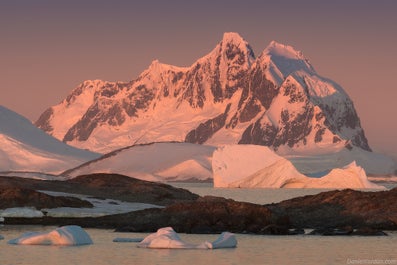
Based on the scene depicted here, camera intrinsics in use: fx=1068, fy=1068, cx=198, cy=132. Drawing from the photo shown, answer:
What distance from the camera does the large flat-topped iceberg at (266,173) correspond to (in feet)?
607

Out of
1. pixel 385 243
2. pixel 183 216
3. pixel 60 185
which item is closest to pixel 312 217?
pixel 183 216

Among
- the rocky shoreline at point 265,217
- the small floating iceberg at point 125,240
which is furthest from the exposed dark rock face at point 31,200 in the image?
the small floating iceberg at point 125,240

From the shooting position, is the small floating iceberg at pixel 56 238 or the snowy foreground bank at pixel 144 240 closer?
the snowy foreground bank at pixel 144 240

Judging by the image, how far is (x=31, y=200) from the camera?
8138 centimetres

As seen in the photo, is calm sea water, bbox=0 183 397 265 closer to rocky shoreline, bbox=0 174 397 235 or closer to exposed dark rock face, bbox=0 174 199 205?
rocky shoreline, bbox=0 174 397 235

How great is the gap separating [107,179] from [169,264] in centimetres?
8559

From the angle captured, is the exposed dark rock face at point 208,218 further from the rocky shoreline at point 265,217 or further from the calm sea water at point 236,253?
the calm sea water at point 236,253

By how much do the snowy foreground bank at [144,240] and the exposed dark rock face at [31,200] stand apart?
27213 mm

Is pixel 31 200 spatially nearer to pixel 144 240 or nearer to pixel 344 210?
pixel 344 210

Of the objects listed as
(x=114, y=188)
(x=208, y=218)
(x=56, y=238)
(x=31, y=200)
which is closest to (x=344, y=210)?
(x=208, y=218)

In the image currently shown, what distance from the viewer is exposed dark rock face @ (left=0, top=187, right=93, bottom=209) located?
8056 cm

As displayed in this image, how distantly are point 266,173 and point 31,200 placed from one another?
10675 centimetres

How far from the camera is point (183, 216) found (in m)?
67.6

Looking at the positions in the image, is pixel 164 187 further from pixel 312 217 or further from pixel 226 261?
pixel 226 261
